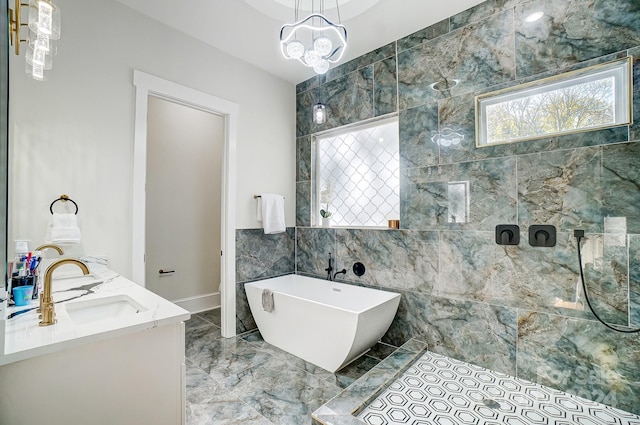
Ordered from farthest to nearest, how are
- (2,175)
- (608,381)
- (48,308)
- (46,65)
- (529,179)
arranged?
(529,179) → (608,381) → (46,65) → (48,308) → (2,175)

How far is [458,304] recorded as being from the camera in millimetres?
2268

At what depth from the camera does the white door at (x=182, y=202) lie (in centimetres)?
353

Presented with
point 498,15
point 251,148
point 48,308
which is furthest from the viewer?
point 251,148

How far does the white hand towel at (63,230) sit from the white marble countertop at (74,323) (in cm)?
35

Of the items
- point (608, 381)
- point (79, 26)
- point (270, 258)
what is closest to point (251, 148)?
point (270, 258)

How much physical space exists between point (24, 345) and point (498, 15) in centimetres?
315

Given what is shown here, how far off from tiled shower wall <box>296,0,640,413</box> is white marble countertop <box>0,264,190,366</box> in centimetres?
195

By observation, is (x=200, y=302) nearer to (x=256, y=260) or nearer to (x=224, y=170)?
(x=256, y=260)

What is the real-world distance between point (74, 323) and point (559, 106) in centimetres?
291

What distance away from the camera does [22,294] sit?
1243 mm

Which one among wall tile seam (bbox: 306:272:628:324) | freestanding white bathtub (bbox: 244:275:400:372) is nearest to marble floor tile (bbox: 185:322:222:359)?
freestanding white bathtub (bbox: 244:275:400:372)

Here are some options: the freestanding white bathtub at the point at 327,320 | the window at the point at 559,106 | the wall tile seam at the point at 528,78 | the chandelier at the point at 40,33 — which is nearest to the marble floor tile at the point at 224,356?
the freestanding white bathtub at the point at 327,320

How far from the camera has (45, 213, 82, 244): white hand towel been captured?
6.05 feet

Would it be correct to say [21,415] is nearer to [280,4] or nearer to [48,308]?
[48,308]
